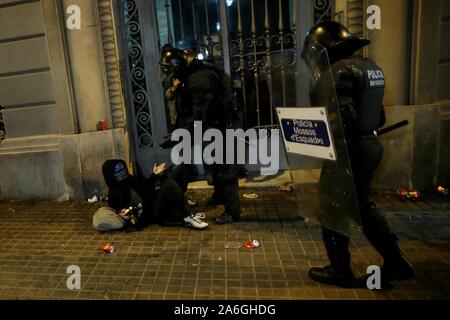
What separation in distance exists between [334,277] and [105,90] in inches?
166

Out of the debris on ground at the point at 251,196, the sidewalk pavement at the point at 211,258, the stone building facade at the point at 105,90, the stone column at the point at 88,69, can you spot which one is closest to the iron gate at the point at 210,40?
the stone building facade at the point at 105,90

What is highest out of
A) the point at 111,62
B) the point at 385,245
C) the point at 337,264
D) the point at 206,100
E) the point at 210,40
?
the point at 210,40

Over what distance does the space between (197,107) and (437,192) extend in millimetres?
3453

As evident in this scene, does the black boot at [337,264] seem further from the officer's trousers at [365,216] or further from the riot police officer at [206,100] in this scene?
the riot police officer at [206,100]

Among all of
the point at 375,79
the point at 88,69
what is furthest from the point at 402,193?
the point at 88,69

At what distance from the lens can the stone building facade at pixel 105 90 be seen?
16.0ft

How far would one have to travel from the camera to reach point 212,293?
117 inches

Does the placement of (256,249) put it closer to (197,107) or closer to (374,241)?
(374,241)

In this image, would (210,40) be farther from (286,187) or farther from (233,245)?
(233,245)

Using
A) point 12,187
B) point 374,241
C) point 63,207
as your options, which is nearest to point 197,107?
point 374,241

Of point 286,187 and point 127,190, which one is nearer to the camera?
point 127,190

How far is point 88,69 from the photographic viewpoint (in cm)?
549

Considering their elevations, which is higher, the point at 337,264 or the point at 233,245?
the point at 337,264

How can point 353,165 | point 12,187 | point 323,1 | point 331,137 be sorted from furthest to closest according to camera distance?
point 12,187, point 323,1, point 353,165, point 331,137
